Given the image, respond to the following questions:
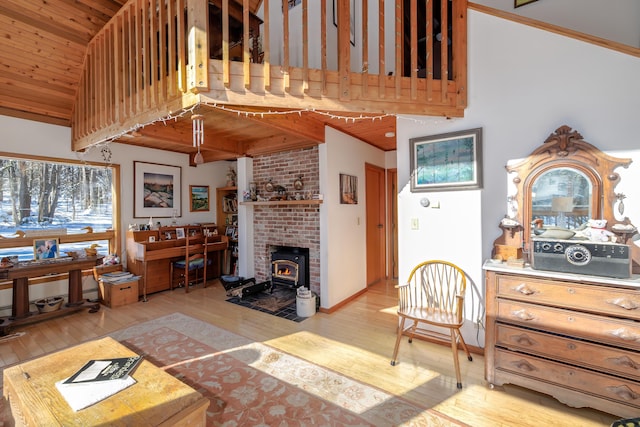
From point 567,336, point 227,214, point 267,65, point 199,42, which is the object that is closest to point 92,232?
point 227,214

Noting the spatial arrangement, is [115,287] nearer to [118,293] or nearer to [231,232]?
[118,293]

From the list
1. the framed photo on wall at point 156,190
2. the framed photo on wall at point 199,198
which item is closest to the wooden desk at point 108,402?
the framed photo on wall at point 156,190

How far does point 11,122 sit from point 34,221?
4.12 feet

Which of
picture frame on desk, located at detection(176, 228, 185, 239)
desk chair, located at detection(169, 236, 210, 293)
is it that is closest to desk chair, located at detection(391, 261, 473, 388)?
desk chair, located at detection(169, 236, 210, 293)

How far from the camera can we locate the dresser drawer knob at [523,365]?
1.88 metres

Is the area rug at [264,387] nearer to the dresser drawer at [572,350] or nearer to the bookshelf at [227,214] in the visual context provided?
the dresser drawer at [572,350]

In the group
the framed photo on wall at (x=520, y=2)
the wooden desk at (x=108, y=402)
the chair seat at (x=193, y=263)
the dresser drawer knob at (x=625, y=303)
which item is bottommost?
the wooden desk at (x=108, y=402)

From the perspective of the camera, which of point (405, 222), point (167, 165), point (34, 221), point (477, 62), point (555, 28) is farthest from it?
point (167, 165)

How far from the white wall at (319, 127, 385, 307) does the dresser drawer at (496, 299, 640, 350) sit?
2007 millimetres

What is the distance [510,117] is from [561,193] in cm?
75

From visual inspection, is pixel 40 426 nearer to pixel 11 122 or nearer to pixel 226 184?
pixel 11 122

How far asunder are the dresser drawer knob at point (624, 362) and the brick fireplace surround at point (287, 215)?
9.17 ft

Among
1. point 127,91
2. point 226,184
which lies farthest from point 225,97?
point 226,184

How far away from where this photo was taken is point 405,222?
2.89m
